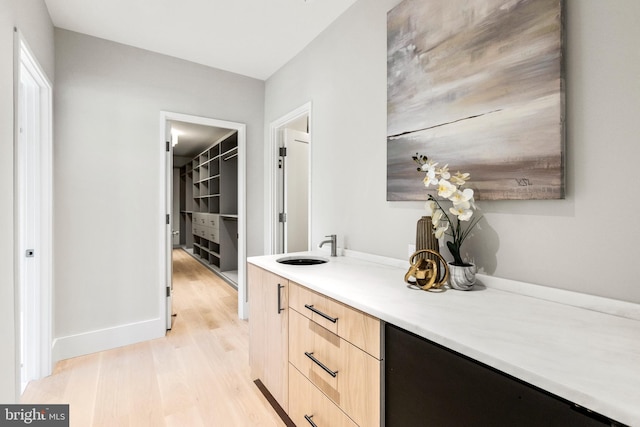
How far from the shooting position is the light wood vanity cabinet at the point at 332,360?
3.52 ft

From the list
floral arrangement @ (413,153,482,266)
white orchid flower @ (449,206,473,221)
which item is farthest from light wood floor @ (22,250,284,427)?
Result: white orchid flower @ (449,206,473,221)

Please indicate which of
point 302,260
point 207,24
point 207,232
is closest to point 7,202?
point 302,260

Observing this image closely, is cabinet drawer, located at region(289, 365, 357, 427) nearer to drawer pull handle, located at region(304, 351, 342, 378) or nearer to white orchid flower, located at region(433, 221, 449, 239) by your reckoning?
drawer pull handle, located at region(304, 351, 342, 378)

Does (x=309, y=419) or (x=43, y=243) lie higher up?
(x=43, y=243)

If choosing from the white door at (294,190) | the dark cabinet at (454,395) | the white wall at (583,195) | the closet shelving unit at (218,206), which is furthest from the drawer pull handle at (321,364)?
the closet shelving unit at (218,206)

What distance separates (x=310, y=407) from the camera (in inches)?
55.1

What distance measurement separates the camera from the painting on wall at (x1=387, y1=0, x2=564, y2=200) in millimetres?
1099

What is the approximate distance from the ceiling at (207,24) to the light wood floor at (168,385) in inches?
104

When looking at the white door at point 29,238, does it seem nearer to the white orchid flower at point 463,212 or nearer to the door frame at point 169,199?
the door frame at point 169,199

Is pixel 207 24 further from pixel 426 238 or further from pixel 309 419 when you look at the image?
pixel 309 419

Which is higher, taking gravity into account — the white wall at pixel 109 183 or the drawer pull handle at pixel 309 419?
the white wall at pixel 109 183

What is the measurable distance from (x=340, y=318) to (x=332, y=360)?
20 cm

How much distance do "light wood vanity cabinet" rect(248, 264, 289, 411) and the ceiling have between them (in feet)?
6.08

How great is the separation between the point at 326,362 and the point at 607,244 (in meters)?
1.13
